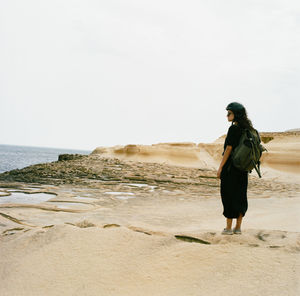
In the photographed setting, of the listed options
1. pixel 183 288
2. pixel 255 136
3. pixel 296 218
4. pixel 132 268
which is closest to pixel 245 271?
pixel 183 288

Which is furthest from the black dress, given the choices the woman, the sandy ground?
the sandy ground

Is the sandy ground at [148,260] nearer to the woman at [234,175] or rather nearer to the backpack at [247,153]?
the woman at [234,175]

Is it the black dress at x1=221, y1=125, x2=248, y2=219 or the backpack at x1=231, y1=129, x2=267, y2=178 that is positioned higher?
the backpack at x1=231, y1=129, x2=267, y2=178

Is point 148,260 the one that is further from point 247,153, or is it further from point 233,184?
point 247,153

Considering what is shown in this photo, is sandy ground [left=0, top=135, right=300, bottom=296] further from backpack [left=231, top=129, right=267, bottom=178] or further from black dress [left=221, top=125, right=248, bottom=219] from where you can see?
backpack [left=231, top=129, right=267, bottom=178]

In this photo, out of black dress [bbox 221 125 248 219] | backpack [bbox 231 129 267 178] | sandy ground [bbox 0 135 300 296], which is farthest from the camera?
black dress [bbox 221 125 248 219]

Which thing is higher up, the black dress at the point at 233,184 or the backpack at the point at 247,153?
the backpack at the point at 247,153

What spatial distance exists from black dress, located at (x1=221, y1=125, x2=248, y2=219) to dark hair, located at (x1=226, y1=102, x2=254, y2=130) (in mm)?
67

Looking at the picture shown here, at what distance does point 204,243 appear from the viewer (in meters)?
3.05

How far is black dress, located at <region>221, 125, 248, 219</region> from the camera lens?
11.0 feet

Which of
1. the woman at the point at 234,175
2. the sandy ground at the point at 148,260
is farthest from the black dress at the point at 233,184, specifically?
the sandy ground at the point at 148,260

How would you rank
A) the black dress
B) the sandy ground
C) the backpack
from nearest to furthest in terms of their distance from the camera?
the sandy ground < the backpack < the black dress

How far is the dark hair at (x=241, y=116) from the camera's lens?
132 inches

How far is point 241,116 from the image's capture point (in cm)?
339
